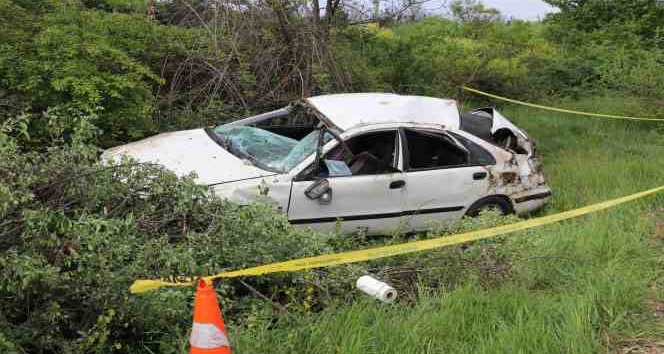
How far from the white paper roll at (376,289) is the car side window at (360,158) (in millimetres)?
1733

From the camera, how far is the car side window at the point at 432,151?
5895 millimetres

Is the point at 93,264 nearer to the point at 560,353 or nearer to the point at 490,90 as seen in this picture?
the point at 560,353

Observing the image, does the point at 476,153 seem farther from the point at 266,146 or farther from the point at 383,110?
the point at 266,146

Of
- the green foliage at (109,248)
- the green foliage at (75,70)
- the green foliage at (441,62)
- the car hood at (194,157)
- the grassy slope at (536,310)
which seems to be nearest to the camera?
the green foliage at (109,248)

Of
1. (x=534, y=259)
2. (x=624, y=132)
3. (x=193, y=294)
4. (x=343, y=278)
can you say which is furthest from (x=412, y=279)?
(x=624, y=132)

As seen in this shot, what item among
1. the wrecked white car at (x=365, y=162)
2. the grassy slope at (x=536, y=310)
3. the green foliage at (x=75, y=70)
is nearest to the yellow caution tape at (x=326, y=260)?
the grassy slope at (x=536, y=310)

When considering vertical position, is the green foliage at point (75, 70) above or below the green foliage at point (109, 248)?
above

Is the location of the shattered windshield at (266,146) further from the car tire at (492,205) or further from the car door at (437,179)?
the car tire at (492,205)

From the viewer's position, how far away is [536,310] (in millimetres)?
3387

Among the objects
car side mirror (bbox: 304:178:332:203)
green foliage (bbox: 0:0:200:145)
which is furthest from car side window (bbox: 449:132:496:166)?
green foliage (bbox: 0:0:200:145)

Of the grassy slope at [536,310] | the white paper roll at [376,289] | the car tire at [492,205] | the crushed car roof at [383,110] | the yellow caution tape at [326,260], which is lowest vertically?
the car tire at [492,205]

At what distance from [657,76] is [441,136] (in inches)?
280

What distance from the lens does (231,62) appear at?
8.32 metres

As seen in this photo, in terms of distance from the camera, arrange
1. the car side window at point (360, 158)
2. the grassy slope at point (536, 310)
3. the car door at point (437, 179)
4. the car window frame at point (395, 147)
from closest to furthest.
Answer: the grassy slope at point (536, 310)
the car window frame at point (395, 147)
the car side window at point (360, 158)
the car door at point (437, 179)
